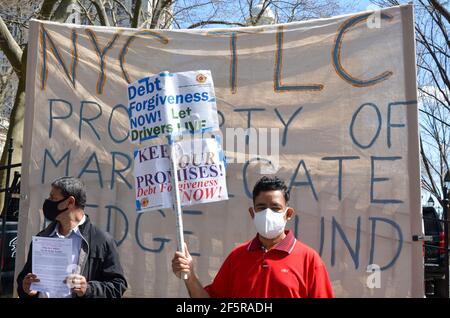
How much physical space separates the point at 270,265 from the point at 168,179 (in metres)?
1.05

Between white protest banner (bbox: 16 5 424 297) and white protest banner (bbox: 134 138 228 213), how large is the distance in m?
1.26

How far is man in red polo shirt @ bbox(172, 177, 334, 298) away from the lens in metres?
2.89

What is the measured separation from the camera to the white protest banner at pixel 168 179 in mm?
3725

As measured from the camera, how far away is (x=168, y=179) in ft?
12.2

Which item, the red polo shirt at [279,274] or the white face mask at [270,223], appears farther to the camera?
the white face mask at [270,223]

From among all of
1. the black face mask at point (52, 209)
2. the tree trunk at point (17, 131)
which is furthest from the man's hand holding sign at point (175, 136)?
the tree trunk at point (17, 131)

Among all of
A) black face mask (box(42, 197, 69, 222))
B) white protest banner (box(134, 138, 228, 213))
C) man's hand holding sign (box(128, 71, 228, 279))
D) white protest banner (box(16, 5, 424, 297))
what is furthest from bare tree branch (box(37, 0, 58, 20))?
black face mask (box(42, 197, 69, 222))

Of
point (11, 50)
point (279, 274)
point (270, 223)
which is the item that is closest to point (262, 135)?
point (270, 223)

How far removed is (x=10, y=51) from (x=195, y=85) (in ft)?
22.5

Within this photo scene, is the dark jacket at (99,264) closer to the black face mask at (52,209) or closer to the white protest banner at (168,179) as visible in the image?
the black face mask at (52,209)

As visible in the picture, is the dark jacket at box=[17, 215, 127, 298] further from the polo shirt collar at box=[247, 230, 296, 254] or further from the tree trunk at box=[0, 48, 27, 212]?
the tree trunk at box=[0, 48, 27, 212]

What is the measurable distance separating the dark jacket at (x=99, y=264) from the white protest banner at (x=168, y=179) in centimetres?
37

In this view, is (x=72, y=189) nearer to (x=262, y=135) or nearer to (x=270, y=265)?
(x=270, y=265)
